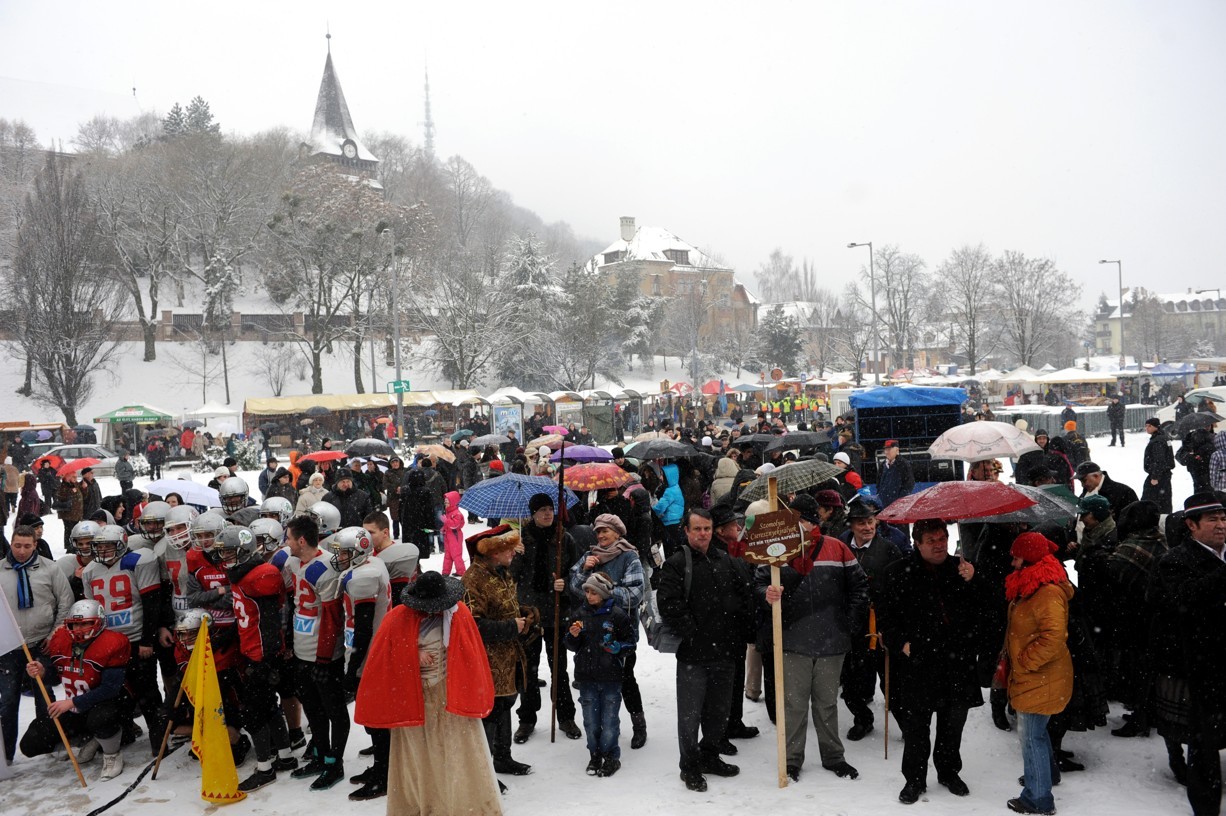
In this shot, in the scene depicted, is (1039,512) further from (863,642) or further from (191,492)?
(191,492)

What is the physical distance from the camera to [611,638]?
5.62m

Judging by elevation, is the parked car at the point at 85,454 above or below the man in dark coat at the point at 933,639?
below

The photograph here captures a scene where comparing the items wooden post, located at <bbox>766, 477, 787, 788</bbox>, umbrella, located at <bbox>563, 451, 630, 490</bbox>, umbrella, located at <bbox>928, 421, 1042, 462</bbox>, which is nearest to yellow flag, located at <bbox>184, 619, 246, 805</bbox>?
wooden post, located at <bbox>766, 477, 787, 788</bbox>

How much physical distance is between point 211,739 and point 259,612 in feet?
2.61

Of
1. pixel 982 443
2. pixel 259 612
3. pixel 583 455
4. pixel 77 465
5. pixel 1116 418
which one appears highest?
pixel 982 443

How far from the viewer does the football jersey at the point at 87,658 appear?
609 centimetres

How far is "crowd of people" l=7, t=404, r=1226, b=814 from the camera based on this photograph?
4.84 meters

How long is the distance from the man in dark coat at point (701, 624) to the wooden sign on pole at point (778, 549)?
0.86 ft

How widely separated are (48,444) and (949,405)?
31.1m

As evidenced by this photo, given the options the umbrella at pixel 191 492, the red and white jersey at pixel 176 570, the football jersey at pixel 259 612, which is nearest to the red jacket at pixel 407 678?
the football jersey at pixel 259 612

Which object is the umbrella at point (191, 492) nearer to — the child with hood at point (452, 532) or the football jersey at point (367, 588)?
the child with hood at point (452, 532)

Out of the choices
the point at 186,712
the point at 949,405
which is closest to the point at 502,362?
the point at 949,405

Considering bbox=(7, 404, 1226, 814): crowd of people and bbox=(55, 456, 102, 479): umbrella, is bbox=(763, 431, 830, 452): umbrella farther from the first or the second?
bbox=(55, 456, 102, 479): umbrella

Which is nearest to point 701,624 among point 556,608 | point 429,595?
point 556,608
